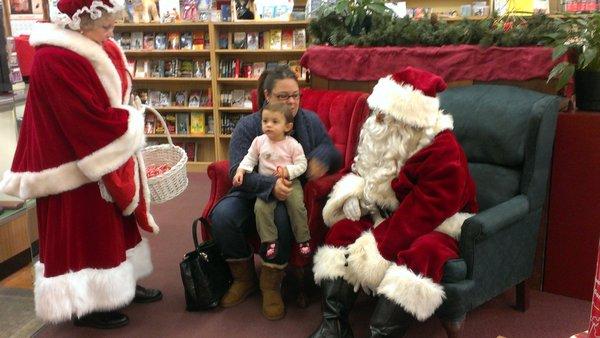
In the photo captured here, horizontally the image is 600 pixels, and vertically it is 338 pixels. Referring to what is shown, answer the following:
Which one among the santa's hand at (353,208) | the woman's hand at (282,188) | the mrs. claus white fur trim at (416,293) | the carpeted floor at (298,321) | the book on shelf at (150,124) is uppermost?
the woman's hand at (282,188)

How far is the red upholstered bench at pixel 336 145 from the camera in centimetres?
246

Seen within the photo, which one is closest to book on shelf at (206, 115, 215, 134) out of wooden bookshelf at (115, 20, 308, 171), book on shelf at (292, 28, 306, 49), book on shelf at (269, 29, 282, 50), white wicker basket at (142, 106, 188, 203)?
wooden bookshelf at (115, 20, 308, 171)

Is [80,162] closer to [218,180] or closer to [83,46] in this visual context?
[83,46]

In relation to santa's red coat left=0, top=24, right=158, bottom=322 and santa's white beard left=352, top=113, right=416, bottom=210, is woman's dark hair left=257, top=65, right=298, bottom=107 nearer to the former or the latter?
santa's white beard left=352, top=113, right=416, bottom=210

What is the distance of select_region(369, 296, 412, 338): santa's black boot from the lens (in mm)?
1912

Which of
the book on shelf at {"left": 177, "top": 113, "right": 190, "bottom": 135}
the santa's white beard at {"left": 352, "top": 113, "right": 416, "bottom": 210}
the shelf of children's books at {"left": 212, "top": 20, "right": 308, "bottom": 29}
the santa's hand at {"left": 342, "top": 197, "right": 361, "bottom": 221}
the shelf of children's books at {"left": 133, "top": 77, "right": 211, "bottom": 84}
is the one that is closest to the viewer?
the santa's white beard at {"left": 352, "top": 113, "right": 416, "bottom": 210}

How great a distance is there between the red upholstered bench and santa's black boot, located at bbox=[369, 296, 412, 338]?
60 centimetres

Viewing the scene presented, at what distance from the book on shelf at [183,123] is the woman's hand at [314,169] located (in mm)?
3350

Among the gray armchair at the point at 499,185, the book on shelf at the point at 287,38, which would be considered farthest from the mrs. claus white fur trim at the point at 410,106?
the book on shelf at the point at 287,38

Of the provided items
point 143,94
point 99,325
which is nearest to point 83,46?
point 99,325

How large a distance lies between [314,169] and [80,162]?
3.34 feet

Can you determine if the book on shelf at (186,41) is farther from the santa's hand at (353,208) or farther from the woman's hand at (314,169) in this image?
the santa's hand at (353,208)

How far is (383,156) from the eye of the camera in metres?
2.18

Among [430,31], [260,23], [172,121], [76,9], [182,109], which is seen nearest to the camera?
[76,9]
